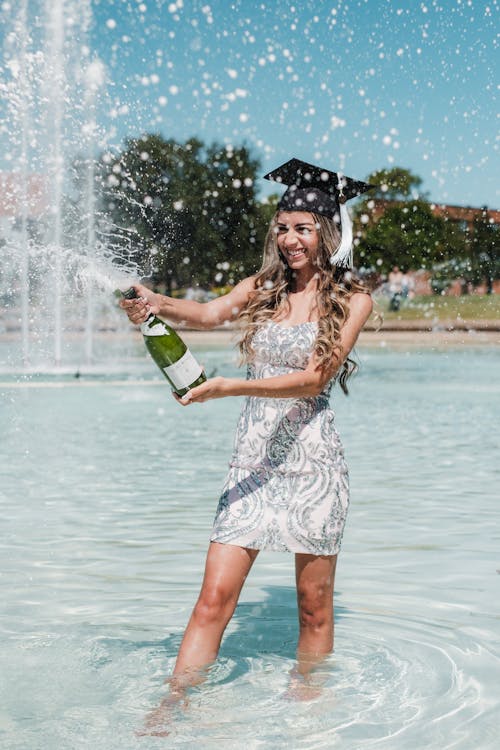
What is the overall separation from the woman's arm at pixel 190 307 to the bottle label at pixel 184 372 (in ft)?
1.13

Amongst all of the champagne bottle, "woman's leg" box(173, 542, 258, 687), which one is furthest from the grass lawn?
"woman's leg" box(173, 542, 258, 687)

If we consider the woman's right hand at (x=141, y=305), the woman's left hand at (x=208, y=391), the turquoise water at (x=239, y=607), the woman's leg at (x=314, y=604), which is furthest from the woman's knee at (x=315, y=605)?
the woman's right hand at (x=141, y=305)

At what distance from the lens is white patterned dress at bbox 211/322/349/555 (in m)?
4.37

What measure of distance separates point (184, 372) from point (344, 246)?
86cm

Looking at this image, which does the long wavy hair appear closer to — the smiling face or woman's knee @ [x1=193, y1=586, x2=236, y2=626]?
the smiling face

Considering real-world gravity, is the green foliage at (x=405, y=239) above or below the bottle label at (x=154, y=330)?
above

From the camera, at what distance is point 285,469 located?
4.42 m

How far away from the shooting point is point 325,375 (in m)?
4.27

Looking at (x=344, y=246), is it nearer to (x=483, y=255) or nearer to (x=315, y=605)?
(x=315, y=605)

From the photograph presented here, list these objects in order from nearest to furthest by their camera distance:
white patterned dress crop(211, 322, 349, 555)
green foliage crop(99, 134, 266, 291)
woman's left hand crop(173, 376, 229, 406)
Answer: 1. woman's left hand crop(173, 376, 229, 406)
2. white patterned dress crop(211, 322, 349, 555)
3. green foliage crop(99, 134, 266, 291)

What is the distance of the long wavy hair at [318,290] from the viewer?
4469 mm

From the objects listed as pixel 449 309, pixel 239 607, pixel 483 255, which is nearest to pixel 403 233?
pixel 483 255

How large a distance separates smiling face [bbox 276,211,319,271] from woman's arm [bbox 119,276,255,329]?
0.22 meters

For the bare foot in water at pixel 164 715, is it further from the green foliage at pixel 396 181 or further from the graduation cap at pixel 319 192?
the green foliage at pixel 396 181
